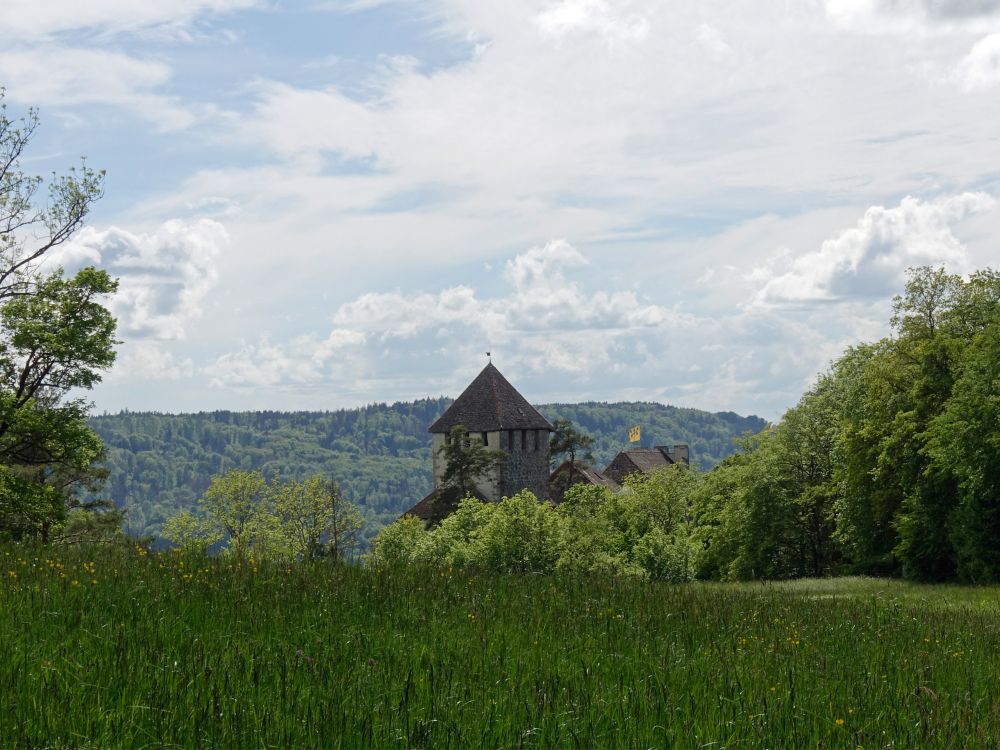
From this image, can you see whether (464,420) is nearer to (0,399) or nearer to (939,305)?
(939,305)

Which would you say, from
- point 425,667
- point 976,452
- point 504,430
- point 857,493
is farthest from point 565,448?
point 425,667

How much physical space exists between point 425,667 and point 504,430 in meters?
81.1


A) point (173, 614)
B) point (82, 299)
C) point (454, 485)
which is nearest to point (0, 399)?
point (82, 299)

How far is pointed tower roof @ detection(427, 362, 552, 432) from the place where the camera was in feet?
291

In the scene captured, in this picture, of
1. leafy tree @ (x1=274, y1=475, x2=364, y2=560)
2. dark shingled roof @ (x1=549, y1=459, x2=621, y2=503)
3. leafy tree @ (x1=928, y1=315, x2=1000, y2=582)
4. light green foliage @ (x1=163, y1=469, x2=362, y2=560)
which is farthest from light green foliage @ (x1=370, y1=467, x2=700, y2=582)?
leafy tree @ (x1=274, y1=475, x2=364, y2=560)

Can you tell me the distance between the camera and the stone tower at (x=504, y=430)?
86250 mm

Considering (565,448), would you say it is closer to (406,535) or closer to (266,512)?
(406,535)

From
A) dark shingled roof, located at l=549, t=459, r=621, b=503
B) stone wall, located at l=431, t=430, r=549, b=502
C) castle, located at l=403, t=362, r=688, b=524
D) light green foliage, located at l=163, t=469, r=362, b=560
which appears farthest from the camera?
light green foliage, located at l=163, t=469, r=362, b=560

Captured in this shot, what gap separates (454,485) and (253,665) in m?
69.7

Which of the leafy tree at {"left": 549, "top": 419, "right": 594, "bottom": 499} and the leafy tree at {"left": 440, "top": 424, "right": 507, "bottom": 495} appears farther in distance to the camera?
the leafy tree at {"left": 549, "top": 419, "right": 594, "bottom": 499}

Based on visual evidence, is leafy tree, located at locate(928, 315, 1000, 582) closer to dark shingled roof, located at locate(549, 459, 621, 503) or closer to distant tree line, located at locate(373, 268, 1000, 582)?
distant tree line, located at locate(373, 268, 1000, 582)

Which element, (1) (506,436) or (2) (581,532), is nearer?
(2) (581,532)

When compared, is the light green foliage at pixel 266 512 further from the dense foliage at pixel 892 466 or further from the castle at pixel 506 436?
the dense foliage at pixel 892 466

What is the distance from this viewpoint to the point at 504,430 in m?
87.6
